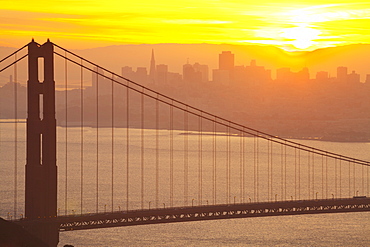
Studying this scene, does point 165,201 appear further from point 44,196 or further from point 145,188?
point 44,196

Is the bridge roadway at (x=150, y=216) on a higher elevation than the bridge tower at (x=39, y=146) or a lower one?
lower

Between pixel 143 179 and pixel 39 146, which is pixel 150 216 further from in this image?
pixel 143 179

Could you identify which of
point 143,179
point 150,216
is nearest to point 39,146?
point 150,216

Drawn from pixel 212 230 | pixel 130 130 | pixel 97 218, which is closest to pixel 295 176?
pixel 212 230

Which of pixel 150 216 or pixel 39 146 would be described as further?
pixel 150 216
